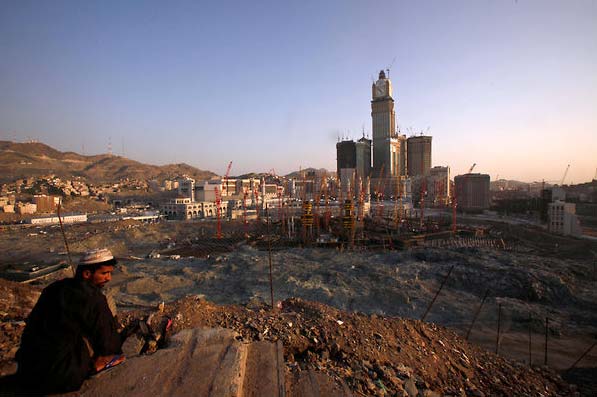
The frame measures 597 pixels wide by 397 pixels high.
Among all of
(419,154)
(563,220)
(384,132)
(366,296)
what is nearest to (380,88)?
(384,132)

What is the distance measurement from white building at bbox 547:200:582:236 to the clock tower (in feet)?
96.1

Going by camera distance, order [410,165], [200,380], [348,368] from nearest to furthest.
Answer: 1. [200,380]
2. [348,368]
3. [410,165]

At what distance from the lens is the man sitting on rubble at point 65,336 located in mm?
1688

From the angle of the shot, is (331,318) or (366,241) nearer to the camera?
(331,318)

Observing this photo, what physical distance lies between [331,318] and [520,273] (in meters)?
12.3

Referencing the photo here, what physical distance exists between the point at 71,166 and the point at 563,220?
282 feet

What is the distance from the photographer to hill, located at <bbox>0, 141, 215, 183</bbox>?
56172mm

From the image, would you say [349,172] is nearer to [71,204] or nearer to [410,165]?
[410,165]

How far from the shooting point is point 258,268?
14.2m

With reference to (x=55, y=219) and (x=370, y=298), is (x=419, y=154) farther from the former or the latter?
(x=55, y=219)

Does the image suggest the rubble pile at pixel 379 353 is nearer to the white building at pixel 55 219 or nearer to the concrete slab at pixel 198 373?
the concrete slab at pixel 198 373

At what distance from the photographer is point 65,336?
68.6 inches

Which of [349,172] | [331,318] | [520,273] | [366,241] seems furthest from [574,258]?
[349,172]

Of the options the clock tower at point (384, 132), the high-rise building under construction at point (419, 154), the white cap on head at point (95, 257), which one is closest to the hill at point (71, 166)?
the clock tower at point (384, 132)
